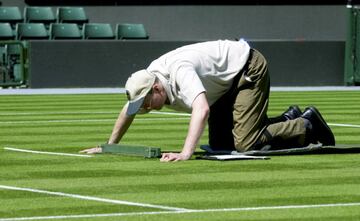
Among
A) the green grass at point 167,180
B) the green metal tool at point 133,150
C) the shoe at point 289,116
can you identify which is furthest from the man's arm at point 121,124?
the shoe at point 289,116

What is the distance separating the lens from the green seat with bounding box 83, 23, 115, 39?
30.8 metres

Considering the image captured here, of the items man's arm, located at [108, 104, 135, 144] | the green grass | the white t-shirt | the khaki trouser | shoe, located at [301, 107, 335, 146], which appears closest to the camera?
the green grass

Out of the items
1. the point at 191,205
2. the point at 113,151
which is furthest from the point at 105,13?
the point at 191,205

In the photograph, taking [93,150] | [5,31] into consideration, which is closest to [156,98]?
[93,150]

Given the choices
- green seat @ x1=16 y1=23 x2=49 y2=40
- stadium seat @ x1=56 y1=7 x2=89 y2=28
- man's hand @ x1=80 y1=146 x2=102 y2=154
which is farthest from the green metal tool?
stadium seat @ x1=56 y1=7 x2=89 y2=28

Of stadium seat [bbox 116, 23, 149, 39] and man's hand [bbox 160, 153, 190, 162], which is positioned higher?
man's hand [bbox 160, 153, 190, 162]

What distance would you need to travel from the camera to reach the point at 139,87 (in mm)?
10398

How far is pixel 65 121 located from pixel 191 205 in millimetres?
8956

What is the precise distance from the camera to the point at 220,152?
11.5 m

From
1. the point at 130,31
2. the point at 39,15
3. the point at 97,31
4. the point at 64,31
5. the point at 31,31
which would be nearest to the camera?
the point at 31,31

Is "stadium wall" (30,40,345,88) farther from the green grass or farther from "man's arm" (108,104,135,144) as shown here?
"man's arm" (108,104,135,144)

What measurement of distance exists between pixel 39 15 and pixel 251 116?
21.0 meters

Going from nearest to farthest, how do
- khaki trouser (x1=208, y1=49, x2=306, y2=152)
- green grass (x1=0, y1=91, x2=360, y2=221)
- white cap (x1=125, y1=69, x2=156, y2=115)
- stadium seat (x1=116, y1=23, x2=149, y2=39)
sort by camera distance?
green grass (x1=0, y1=91, x2=360, y2=221)
white cap (x1=125, y1=69, x2=156, y2=115)
khaki trouser (x1=208, y1=49, x2=306, y2=152)
stadium seat (x1=116, y1=23, x2=149, y2=39)

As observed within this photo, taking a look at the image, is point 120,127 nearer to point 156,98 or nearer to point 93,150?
point 93,150
